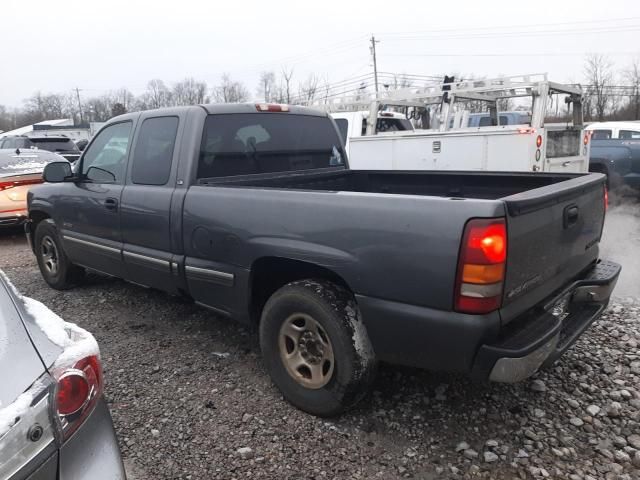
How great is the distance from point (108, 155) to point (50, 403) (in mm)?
3412

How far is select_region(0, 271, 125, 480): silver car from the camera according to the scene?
1.42m

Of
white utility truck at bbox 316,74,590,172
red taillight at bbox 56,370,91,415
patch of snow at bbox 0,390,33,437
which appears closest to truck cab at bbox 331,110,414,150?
white utility truck at bbox 316,74,590,172

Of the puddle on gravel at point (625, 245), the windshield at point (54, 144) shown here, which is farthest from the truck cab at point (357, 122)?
the windshield at point (54, 144)

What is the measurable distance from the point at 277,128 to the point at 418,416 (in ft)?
7.98

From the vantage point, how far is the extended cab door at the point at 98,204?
4.29 meters

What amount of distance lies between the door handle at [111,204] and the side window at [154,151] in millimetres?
265

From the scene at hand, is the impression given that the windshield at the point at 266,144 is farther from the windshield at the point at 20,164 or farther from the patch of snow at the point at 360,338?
the windshield at the point at 20,164

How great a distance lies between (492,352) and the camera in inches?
91.4

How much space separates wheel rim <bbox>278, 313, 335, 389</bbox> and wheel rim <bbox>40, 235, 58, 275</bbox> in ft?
11.2

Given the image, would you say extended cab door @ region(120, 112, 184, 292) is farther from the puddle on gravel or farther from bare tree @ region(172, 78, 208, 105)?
bare tree @ region(172, 78, 208, 105)

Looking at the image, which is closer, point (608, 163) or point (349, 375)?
point (349, 375)

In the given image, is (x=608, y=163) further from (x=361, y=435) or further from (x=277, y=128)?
(x=361, y=435)

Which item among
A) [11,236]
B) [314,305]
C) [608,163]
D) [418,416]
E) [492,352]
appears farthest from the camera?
[608,163]

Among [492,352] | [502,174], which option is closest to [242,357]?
[492,352]
